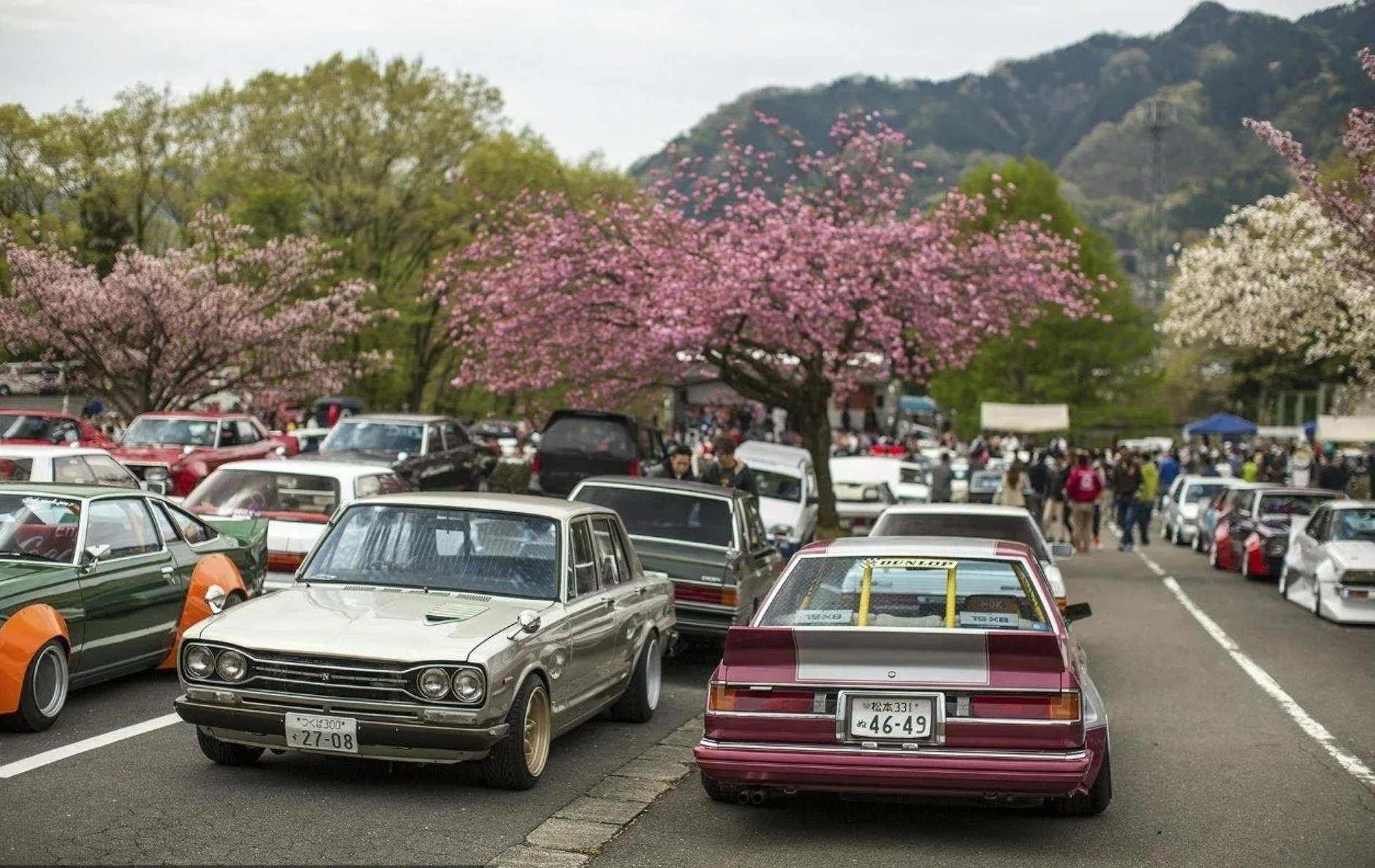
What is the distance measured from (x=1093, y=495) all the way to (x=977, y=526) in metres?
15.6

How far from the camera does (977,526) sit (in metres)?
14.2

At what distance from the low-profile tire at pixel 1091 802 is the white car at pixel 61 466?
31.7 feet

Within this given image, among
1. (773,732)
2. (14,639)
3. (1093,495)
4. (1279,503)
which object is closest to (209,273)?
(1093,495)

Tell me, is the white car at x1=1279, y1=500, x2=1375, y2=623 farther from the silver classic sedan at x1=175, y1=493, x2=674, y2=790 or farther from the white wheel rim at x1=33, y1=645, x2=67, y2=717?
the white wheel rim at x1=33, y1=645, x2=67, y2=717

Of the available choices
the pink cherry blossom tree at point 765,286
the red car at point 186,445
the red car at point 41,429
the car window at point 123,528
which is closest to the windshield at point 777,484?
the pink cherry blossom tree at point 765,286

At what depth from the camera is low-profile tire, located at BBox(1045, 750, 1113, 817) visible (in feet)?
25.2

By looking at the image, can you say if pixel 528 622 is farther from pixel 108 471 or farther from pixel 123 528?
pixel 108 471

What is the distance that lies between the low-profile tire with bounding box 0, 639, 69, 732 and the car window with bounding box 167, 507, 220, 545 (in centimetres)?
201

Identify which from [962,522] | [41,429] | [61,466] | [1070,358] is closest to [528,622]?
[962,522]

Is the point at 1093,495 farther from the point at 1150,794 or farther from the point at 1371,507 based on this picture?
the point at 1150,794

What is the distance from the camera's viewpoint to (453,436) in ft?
84.4

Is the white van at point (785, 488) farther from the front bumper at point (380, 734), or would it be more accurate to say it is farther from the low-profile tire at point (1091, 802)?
the front bumper at point (380, 734)

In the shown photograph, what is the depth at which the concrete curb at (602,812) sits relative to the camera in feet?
22.2

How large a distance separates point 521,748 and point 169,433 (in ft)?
61.0
